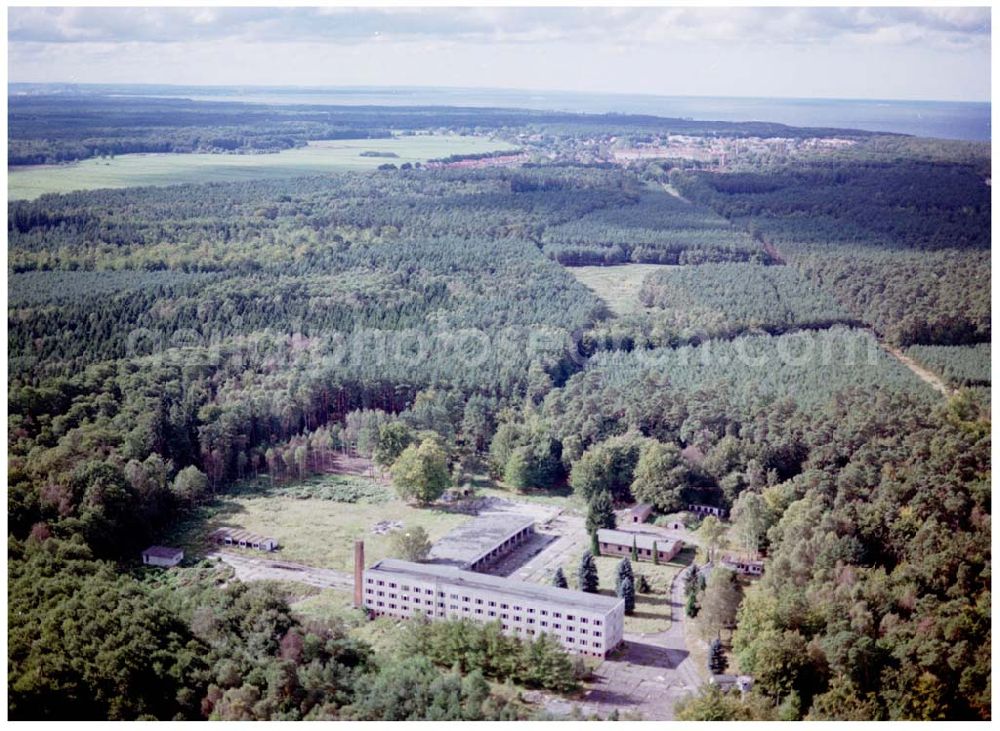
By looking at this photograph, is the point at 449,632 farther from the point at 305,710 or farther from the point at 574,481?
the point at 574,481

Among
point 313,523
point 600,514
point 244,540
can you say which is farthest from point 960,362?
point 244,540

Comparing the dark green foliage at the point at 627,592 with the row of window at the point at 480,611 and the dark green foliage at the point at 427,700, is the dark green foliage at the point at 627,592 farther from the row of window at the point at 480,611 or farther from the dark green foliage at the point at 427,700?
the dark green foliage at the point at 427,700

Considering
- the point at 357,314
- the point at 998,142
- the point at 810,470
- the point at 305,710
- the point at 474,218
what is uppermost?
the point at 998,142

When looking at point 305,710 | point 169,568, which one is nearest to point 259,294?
point 169,568

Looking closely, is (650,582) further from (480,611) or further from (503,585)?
(480,611)

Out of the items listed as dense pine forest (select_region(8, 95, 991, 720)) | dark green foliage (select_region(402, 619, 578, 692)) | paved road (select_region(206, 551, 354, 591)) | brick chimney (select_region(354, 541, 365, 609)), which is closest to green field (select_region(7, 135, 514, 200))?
dense pine forest (select_region(8, 95, 991, 720))

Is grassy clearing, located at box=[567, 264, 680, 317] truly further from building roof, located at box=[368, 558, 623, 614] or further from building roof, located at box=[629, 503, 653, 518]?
building roof, located at box=[368, 558, 623, 614]

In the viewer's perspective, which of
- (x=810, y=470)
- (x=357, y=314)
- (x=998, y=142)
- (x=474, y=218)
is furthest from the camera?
(x=474, y=218)
